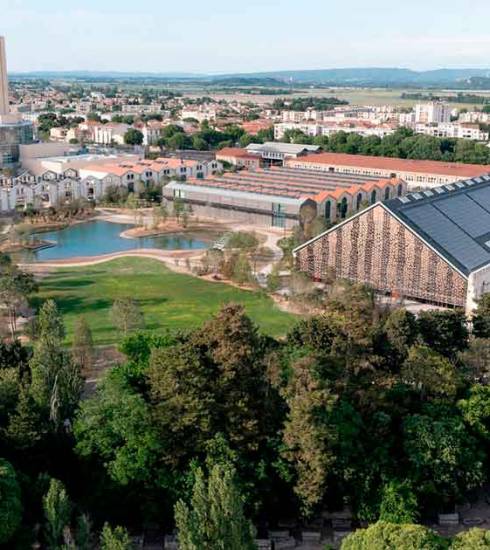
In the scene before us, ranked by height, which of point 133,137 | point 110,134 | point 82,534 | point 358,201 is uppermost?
point 110,134

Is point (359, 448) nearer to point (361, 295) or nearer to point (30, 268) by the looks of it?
point (361, 295)

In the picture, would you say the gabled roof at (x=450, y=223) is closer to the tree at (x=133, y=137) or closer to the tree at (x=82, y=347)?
the tree at (x=82, y=347)

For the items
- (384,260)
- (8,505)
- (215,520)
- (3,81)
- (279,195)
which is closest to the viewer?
(215,520)

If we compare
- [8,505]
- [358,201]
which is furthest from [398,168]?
[8,505]

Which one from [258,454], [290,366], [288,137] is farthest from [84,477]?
[288,137]

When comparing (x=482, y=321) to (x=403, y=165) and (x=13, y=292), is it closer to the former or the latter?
(x=13, y=292)

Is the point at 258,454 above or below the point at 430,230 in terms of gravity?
below
